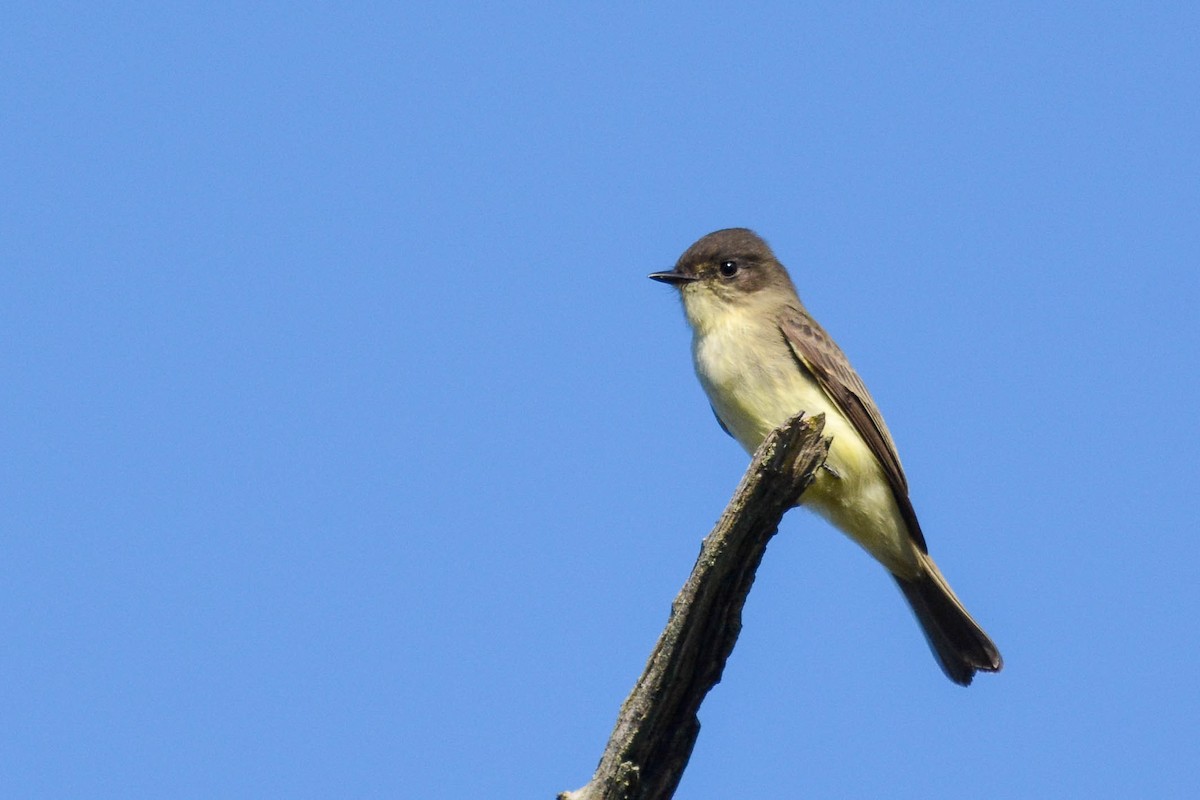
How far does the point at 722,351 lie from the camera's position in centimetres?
849

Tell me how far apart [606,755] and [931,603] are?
Answer: 4.40 meters

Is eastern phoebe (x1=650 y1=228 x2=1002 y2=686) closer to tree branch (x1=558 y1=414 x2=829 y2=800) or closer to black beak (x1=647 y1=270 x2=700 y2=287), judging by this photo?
black beak (x1=647 y1=270 x2=700 y2=287)

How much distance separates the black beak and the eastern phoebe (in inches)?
11.4

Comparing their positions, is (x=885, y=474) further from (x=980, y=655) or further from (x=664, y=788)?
(x=664, y=788)

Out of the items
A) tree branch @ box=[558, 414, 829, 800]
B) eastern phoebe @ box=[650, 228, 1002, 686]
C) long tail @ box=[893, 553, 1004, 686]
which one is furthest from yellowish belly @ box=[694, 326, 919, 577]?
tree branch @ box=[558, 414, 829, 800]

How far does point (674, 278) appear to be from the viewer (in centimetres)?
941

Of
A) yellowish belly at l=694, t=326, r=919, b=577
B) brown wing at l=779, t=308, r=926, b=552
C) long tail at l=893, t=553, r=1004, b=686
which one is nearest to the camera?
yellowish belly at l=694, t=326, r=919, b=577

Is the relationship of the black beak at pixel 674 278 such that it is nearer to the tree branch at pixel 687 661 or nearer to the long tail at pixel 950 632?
the long tail at pixel 950 632

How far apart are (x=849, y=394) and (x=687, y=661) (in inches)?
151

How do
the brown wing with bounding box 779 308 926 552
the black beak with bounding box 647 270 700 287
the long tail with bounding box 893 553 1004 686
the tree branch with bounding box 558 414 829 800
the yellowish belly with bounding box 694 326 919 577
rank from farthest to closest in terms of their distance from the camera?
1. the black beak with bounding box 647 270 700 287
2. the long tail with bounding box 893 553 1004 686
3. the brown wing with bounding box 779 308 926 552
4. the yellowish belly with bounding box 694 326 919 577
5. the tree branch with bounding box 558 414 829 800

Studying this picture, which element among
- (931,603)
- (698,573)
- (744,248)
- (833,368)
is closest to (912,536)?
(931,603)

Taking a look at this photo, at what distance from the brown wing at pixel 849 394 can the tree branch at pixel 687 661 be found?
324cm

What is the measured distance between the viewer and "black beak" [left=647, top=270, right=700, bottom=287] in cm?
938

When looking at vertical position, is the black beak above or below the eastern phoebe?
above
